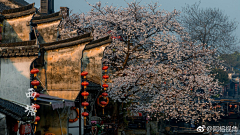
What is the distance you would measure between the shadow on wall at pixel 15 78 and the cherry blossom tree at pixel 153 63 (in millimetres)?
9683

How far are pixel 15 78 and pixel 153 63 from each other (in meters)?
12.2

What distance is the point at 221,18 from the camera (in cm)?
3919

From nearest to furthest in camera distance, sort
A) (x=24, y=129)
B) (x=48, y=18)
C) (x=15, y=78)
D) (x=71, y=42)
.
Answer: (x=24, y=129) < (x=15, y=78) < (x=71, y=42) < (x=48, y=18)

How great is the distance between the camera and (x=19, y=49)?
49.2 feet

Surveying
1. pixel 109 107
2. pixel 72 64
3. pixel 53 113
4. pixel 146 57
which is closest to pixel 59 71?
pixel 72 64

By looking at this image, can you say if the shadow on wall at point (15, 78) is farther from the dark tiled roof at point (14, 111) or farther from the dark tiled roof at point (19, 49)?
the dark tiled roof at point (14, 111)

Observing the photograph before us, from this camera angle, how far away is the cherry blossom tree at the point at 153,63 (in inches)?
933

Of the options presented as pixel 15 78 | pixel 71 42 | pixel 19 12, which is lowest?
pixel 15 78

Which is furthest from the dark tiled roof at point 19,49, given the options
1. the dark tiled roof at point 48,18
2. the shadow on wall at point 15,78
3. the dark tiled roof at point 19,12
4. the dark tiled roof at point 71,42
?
the dark tiled roof at point 48,18

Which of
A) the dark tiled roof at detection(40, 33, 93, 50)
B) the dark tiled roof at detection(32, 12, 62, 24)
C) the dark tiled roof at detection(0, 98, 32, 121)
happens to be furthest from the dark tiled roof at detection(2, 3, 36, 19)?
the dark tiled roof at detection(0, 98, 32, 121)

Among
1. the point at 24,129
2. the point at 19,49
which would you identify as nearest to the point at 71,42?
the point at 19,49

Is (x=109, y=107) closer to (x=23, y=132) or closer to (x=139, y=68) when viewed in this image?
(x=139, y=68)

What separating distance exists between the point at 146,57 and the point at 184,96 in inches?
191

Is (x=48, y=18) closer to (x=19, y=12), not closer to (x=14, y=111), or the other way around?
(x=19, y=12)
